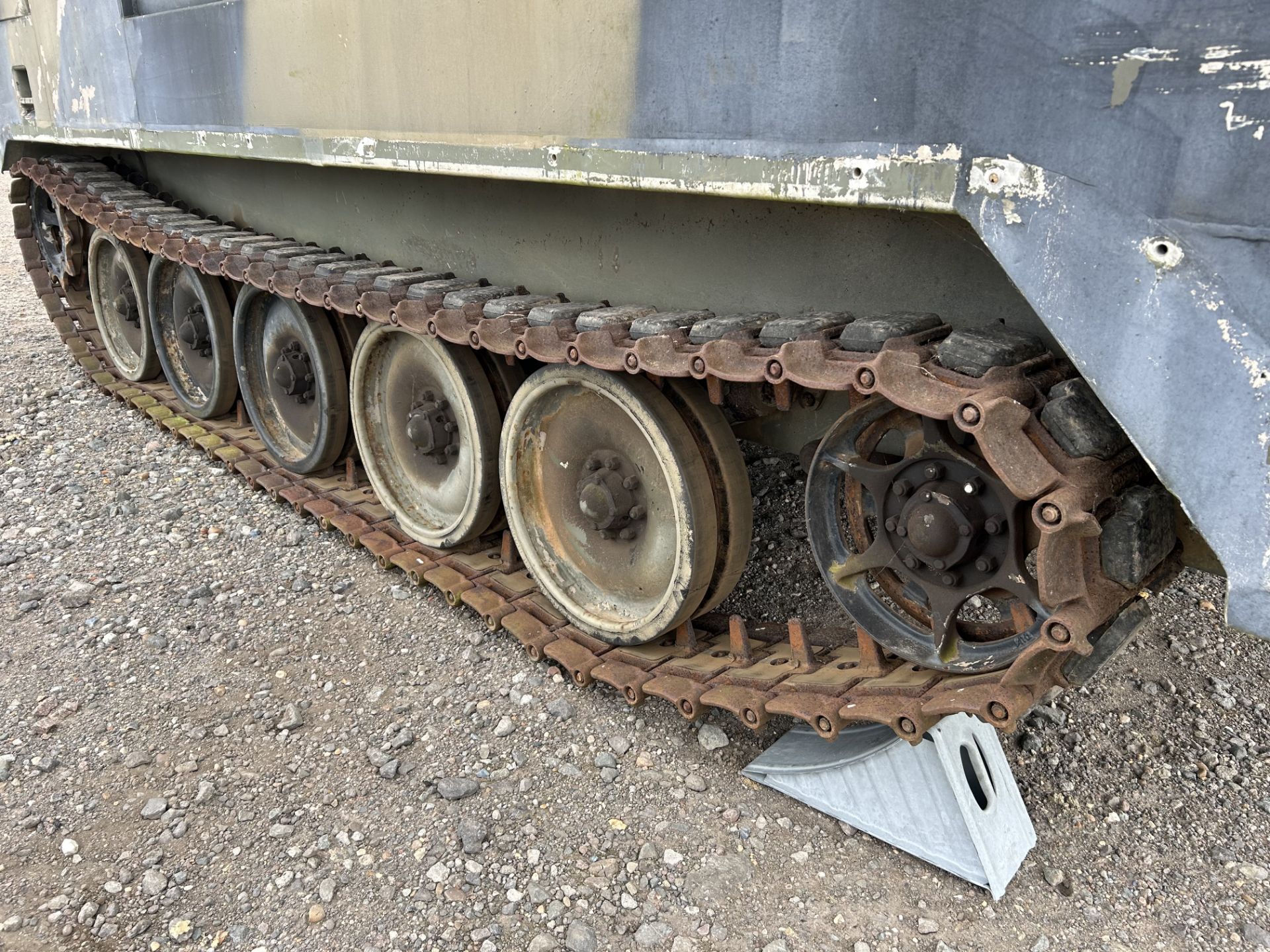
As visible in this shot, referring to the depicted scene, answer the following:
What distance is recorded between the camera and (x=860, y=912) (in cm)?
221

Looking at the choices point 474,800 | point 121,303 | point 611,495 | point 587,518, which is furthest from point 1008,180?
point 121,303

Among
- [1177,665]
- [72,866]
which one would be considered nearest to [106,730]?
[72,866]

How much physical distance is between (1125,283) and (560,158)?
1287 millimetres

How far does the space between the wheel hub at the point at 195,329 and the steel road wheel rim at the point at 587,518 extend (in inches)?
89.6

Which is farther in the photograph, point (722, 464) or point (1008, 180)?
point (722, 464)

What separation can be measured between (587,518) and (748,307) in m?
0.92

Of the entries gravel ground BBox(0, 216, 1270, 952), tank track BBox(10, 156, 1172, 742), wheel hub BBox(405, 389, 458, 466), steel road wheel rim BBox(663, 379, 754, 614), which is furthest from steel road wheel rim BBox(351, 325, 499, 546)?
steel road wheel rim BBox(663, 379, 754, 614)

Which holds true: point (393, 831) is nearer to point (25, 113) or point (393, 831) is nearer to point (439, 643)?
point (439, 643)

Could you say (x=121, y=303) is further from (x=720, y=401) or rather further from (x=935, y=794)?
(x=935, y=794)

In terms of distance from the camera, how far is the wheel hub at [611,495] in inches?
114

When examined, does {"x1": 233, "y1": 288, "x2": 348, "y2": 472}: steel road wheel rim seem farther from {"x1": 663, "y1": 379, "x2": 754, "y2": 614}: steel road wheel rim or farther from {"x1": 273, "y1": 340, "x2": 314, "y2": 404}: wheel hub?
{"x1": 663, "y1": 379, "x2": 754, "y2": 614}: steel road wheel rim

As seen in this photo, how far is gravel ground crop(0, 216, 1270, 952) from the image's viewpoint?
7.22 feet

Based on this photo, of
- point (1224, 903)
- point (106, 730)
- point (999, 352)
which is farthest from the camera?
point (106, 730)

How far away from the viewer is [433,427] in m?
3.46
